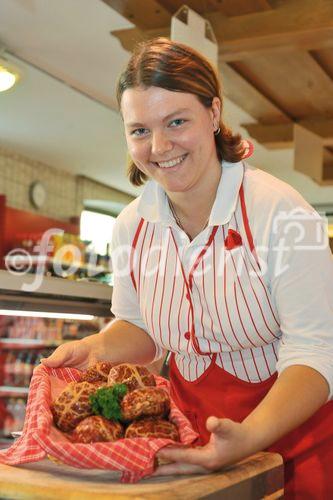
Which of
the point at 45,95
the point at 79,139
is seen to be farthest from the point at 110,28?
the point at 79,139

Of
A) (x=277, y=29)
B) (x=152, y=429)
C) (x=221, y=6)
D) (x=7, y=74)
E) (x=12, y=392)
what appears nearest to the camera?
(x=152, y=429)

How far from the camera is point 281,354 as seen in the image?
1.29 m

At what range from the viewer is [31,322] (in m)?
3.20

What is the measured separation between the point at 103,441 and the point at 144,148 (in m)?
0.55

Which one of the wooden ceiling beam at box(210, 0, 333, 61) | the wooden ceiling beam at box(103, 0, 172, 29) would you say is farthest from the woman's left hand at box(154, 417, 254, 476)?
the wooden ceiling beam at box(103, 0, 172, 29)

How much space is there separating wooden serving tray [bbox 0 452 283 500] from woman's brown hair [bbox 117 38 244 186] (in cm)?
67

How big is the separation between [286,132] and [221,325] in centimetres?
416

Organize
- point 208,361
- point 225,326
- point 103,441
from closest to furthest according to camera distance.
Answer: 1. point 103,441
2. point 225,326
3. point 208,361

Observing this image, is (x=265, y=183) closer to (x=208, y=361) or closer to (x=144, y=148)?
(x=144, y=148)

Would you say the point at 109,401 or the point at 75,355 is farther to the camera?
the point at 75,355

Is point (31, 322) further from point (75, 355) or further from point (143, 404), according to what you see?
point (143, 404)

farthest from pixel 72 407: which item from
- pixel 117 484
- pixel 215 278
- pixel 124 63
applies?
pixel 124 63

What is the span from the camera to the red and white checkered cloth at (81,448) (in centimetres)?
102

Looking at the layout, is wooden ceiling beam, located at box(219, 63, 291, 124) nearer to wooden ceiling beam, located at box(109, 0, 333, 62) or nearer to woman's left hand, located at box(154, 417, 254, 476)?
wooden ceiling beam, located at box(109, 0, 333, 62)
